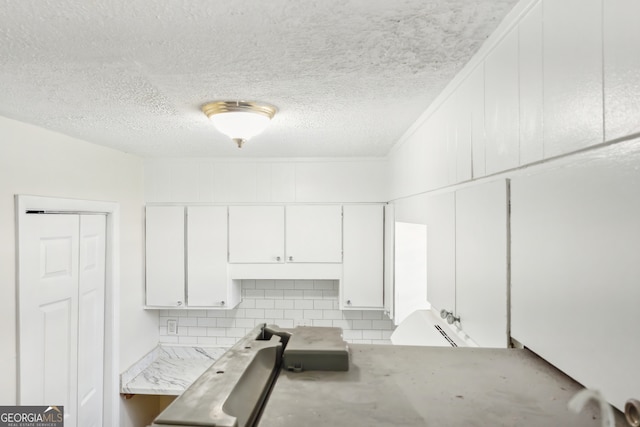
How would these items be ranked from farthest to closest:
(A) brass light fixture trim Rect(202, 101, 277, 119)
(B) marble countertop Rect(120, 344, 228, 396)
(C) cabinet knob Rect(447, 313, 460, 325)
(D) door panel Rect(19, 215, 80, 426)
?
(B) marble countertop Rect(120, 344, 228, 396)
(D) door panel Rect(19, 215, 80, 426)
(A) brass light fixture trim Rect(202, 101, 277, 119)
(C) cabinet knob Rect(447, 313, 460, 325)

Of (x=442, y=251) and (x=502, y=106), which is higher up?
Answer: (x=502, y=106)

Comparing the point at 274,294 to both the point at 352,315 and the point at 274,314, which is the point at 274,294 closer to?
the point at 274,314

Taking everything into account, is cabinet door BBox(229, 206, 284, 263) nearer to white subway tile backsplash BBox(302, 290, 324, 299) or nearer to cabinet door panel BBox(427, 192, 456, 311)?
white subway tile backsplash BBox(302, 290, 324, 299)

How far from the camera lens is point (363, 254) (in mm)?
3385

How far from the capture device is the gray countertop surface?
0.48m

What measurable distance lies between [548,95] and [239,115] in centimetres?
126

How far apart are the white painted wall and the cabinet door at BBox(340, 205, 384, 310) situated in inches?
5.3

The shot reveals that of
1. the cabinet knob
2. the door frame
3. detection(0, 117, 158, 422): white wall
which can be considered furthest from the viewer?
the door frame

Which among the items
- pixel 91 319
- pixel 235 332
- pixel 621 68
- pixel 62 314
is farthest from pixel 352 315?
pixel 621 68

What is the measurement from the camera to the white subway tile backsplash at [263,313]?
3.74 meters

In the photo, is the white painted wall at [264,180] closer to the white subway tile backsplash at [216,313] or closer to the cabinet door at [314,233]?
the cabinet door at [314,233]

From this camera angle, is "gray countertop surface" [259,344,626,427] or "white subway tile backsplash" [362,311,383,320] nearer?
"gray countertop surface" [259,344,626,427]

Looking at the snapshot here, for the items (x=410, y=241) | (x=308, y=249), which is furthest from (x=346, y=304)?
(x=410, y=241)

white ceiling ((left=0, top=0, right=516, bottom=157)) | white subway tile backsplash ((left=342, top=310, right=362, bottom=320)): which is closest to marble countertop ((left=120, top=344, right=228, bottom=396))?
white subway tile backsplash ((left=342, top=310, right=362, bottom=320))
